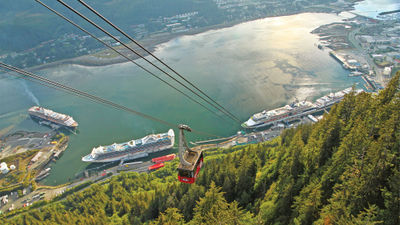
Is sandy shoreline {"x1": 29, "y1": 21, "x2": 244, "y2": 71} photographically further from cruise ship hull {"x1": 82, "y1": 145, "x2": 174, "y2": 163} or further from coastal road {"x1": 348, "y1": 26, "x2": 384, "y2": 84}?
coastal road {"x1": 348, "y1": 26, "x2": 384, "y2": 84}

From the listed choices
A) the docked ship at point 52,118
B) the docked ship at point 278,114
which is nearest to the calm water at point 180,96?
the docked ship at point 52,118

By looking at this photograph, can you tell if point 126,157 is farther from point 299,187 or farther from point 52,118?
point 299,187

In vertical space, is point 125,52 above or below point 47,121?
above

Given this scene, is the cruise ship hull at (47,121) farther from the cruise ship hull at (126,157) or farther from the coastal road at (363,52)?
the coastal road at (363,52)

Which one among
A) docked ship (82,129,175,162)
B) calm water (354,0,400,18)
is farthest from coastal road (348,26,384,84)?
docked ship (82,129,175,162)

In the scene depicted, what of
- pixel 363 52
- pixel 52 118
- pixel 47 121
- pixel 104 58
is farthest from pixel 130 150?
pixel 363 52

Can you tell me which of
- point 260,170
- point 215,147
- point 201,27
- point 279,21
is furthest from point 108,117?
point 279,21
